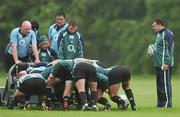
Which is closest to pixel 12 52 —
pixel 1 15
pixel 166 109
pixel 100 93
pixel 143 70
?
pixel 100 93

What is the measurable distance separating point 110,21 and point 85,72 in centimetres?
5566

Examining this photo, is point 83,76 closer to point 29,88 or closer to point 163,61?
point 29,88

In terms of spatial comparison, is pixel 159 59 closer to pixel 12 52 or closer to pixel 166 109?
pixel 166 109

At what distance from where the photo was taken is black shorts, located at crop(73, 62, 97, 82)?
1717 cm

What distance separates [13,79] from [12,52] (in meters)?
0.92

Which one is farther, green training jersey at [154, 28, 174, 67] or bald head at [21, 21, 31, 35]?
green training jersey at [154, 28, 174, 67]

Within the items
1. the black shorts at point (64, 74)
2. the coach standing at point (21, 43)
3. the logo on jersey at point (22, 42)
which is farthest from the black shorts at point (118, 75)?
the logo on jersey at point (22, 42)

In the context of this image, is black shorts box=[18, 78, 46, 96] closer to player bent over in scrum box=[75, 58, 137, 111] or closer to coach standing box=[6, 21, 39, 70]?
player bent over in scrum box=[75, 58, 137, 111]

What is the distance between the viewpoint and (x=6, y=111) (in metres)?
16.8

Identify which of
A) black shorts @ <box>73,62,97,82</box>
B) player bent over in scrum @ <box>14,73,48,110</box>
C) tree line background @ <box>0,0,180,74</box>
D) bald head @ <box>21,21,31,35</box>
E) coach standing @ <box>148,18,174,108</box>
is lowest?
player bent over in scrum @ <box>14,73,48,110</box>

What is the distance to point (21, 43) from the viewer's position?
19.0 metres

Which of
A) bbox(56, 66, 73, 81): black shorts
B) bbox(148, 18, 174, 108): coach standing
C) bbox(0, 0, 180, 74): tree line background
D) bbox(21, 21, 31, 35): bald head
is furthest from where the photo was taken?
bbox(0, 0, 180, 74): tree line background

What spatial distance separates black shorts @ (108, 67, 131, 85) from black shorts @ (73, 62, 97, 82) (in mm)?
656

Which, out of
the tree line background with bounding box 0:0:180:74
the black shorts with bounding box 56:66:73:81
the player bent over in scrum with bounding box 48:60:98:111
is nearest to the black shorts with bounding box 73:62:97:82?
the player bent over in scrum with bounding box 48:60:98:111
